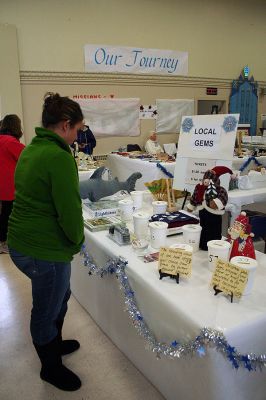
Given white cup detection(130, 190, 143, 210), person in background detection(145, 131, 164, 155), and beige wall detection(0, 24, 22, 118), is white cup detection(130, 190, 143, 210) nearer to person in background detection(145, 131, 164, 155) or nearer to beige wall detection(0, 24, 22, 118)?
beige wall detection(0, 24, 22, 118)

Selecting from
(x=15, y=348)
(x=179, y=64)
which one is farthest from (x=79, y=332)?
(x=179, y=64)

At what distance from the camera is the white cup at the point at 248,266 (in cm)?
114

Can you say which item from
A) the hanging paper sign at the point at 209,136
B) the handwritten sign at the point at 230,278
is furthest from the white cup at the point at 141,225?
the hanging paper sign at the point at 209,136

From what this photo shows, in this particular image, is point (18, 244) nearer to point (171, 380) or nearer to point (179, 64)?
point (171, 380)

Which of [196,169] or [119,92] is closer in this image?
[196,169]

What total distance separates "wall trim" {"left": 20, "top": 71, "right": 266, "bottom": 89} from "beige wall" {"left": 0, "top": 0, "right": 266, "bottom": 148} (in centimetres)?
1

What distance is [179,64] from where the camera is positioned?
6.17 metres

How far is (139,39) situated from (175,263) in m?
5.37

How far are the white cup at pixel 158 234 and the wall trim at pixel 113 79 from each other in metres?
4.21

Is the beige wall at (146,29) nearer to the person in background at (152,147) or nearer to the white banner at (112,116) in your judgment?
the white banner at (112,116)

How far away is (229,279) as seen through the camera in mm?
1146

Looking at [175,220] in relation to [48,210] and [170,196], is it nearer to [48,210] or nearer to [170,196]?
[170,196]

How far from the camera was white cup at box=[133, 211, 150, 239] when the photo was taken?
164 centimetres

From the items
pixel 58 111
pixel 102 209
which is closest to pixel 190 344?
pixel 58 111
